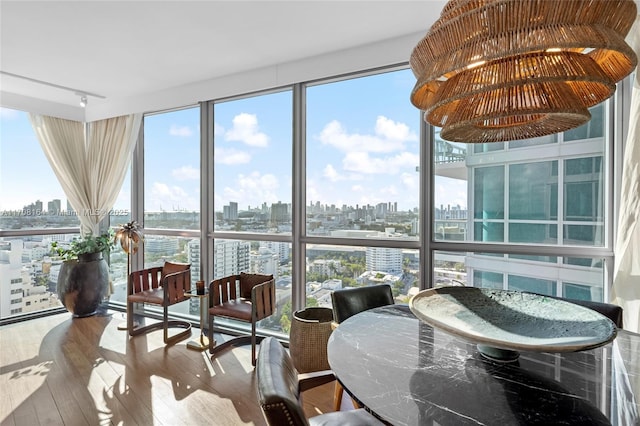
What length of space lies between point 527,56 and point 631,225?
175 centimetres

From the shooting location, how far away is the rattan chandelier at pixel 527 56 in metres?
1.05

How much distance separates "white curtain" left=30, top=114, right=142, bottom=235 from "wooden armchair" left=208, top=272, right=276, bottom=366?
2.40 metres

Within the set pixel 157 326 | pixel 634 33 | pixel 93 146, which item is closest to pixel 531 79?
pixel 634 33

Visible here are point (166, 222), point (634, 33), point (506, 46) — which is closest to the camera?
point (506, 46)

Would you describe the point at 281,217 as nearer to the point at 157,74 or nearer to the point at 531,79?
the point at 157,74

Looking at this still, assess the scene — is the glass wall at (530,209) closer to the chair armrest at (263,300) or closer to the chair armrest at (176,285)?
the chair armrest at (263,300)

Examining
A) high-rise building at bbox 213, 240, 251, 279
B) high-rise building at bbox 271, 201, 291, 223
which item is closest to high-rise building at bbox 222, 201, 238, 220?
high-rise building at bbox 213, 240, 251, 279

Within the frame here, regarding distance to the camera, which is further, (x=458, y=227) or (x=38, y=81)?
(x=38, y=81)

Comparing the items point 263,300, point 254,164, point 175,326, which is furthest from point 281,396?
point 175,326

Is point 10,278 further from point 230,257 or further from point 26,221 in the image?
point 230,257

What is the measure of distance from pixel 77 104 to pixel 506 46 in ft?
18.0

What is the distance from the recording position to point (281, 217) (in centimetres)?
375

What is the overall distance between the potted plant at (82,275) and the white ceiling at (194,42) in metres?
1.87

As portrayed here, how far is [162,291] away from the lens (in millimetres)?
3928
